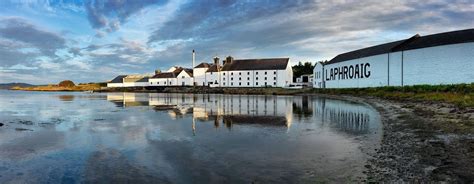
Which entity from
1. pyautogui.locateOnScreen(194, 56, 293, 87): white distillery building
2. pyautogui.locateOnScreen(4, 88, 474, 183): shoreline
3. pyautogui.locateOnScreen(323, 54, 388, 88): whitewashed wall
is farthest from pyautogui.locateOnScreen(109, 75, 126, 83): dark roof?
pyautogui.locateOnScreen(4, 88, 474, 183): shoreline

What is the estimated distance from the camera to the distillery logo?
2313 inches

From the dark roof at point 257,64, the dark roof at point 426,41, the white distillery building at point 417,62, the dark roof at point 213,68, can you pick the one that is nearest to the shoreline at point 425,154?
the white distillery building at point 417,62

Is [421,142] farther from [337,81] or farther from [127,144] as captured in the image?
[337,81]

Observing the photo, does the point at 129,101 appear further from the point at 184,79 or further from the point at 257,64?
the point at 184,79

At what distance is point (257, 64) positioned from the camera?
97.1 metres

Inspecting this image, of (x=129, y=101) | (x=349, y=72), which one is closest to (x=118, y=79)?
(x=129, y=101)

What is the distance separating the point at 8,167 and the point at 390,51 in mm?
54617

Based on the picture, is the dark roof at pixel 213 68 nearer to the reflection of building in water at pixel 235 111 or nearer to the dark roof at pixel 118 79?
the dark roof at pixel 118 79

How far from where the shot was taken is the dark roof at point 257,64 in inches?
3652

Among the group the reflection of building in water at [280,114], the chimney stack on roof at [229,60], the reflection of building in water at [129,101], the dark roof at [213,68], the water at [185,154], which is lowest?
the water at [185,154]

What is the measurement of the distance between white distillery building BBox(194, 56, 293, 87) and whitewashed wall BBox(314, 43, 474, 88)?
111ft

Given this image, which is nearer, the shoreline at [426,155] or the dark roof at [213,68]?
the shoreline at [426,155]

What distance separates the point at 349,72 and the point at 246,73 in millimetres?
37801

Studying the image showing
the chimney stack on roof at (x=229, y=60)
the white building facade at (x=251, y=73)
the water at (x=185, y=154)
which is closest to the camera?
the water at (x=185, y=154)
